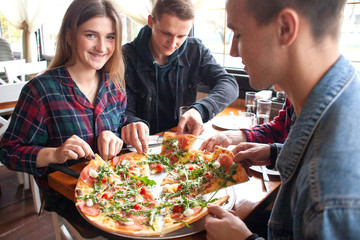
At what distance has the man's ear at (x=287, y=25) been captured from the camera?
728 millimetres

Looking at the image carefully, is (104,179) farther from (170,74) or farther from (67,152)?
(170,74)

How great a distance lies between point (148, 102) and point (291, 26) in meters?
1.78

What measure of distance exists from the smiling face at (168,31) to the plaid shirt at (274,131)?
871 millimetres

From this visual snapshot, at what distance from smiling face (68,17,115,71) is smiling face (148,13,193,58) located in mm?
442

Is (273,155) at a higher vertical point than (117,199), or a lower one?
higher

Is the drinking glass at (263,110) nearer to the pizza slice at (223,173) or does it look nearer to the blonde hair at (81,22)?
the pizza slice at (223,173)

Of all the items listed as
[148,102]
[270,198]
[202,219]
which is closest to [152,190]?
[202,219]

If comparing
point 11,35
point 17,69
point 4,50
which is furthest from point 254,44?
point 11,35

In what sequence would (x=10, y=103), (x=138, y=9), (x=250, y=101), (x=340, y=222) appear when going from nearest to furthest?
1. (x=340, y=222)
2. (x=250, y=101)
3. (x=10, y=103)
4. (x=138, y=9)

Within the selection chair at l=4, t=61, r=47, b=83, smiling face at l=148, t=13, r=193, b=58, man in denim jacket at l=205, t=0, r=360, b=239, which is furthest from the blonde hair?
chair at l=4, t=61, r=47, b=83

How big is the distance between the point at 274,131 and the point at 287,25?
1.14 m

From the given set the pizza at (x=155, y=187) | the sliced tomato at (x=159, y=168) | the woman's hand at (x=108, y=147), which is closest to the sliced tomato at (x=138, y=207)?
the pizza at (x=155, y=187)

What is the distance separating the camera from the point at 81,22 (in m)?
1.67

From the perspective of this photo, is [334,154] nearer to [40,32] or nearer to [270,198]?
[270,198]
